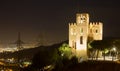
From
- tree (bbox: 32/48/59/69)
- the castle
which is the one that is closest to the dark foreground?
tree (bbox: 32/48/59/69)

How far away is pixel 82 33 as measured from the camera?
73.1 meters

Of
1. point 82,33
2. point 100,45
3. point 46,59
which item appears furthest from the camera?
point 82,33

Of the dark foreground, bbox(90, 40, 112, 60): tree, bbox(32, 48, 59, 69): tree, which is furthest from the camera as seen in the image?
→ bbox(32, 48, 59, 69): tree

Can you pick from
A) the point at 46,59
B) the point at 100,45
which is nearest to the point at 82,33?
the point at 100,45

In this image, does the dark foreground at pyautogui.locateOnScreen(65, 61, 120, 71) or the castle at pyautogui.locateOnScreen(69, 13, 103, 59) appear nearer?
the dark foreground at pyautogui.locateOnScreen(65, 61, 120, 71)

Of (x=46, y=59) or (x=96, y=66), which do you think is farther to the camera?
(x=46, y=59)

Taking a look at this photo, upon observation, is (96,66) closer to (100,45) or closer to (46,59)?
(100,45)

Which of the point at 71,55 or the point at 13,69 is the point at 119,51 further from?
the point at 13,69

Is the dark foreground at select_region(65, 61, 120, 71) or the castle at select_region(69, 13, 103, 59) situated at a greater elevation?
the castle at select_region(69, 13, 103, 59)

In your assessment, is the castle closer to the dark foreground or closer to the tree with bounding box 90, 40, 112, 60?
the tree with bounding box 90, 40, 112, 60

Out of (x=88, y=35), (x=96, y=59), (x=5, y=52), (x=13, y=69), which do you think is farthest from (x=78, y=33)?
(x=5, y=52)

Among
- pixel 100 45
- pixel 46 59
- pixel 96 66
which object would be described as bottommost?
pixel 96 66

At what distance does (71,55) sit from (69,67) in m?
5.92

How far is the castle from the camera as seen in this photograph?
72.8 m
